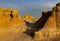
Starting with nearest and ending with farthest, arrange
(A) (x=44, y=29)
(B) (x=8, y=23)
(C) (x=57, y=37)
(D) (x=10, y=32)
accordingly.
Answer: (C) (x=57, y=37)
(A) (x=44, y=29)
(D) (x=10, y=32)
(B) (x=8, y=23)

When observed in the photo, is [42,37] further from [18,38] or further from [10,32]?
[10,32]

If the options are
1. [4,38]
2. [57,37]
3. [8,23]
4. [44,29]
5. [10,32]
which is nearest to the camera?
[57,37]

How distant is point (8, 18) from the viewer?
4750 cm

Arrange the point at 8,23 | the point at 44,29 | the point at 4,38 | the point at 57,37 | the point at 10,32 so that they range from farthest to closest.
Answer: the point at 8,23
the point at 10,32
the point at 4,38
the point at 44,29
the point at 57,37

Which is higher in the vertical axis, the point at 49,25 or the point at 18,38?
the point at 49,25

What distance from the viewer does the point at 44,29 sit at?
1457 inches

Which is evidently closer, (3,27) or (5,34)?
(5,34)

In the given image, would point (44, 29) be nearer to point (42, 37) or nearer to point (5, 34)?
point (42, 37)

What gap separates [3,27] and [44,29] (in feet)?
35.5

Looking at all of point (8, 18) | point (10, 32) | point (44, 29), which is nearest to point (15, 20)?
point (8, 18)

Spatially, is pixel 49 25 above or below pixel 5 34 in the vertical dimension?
above

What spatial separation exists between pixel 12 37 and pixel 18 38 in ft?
4.98

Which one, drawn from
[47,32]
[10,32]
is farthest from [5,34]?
[47,32]

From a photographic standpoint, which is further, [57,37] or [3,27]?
[3,27]
